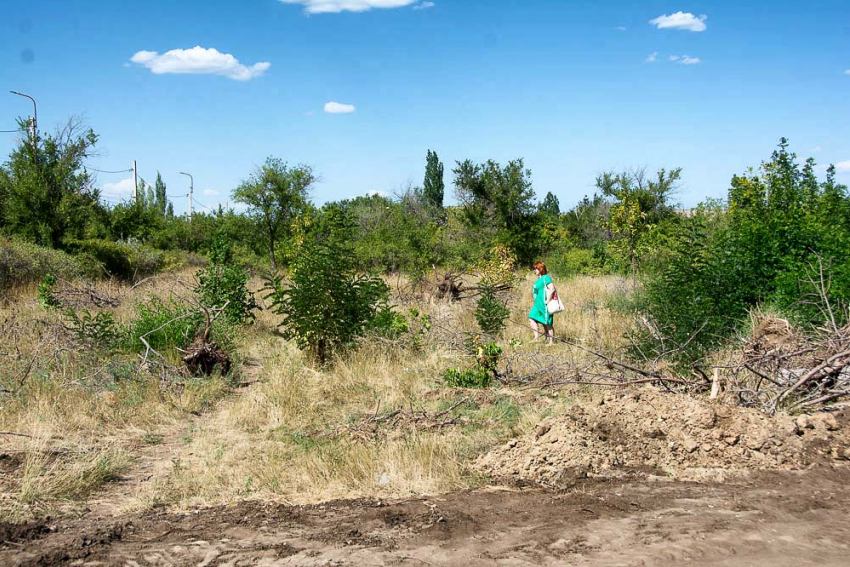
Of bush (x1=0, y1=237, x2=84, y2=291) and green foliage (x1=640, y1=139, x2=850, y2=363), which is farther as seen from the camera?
bush (x1=0, y1=237, x2=84, y2=291)

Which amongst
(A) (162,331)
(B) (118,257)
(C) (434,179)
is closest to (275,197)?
(B) (118,257)

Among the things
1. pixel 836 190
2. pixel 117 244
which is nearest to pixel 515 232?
pixel 117 244

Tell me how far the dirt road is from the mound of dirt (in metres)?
0.19

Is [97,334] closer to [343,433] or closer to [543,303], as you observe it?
[343,433]

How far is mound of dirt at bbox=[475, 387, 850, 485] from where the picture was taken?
492cm

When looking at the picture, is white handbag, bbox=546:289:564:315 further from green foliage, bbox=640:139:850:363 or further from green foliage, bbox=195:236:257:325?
green foliage, bbox=195:236:257:325

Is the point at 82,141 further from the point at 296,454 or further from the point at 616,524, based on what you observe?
the point at 616,524

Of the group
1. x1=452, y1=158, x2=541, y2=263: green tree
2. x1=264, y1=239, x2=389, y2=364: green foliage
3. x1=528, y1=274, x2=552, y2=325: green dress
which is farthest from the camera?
x1=452, y1=158, x2=541, y2=263: green tree

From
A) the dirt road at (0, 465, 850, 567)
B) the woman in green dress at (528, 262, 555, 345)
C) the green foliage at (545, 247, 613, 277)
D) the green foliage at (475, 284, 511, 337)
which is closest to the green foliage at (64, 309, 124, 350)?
the dirt road at (0, 465, 850, 567)

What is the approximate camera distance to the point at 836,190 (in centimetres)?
1081

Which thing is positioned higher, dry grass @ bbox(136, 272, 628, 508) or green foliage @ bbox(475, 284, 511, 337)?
green foliage @ bbox(475, 284, 511, 337)

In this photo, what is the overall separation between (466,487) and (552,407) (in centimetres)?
179

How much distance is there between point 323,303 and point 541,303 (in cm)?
361

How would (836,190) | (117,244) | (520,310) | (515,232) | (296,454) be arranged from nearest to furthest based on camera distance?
(296,454) → (836,190) → (520,310) → (117,244) → (515,232)
